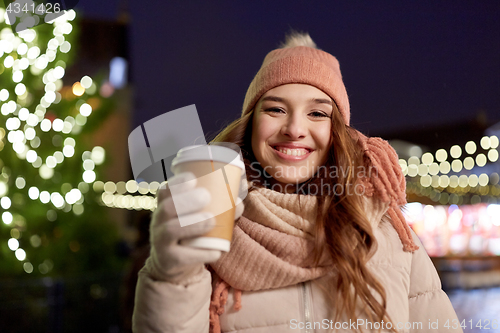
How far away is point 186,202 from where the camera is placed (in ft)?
2.78

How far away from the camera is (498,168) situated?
16859 millimetres

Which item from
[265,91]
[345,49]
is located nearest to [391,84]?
[345,49]

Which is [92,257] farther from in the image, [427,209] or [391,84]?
[427,209]

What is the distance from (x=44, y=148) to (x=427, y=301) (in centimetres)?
421

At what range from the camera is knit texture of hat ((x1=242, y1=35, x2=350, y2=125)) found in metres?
1.47

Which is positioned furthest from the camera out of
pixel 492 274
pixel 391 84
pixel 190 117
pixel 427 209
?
pixel 427 209

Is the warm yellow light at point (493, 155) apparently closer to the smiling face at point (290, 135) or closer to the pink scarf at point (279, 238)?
the pink scarf at point (279, 238)

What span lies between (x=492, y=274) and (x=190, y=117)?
15301 mm

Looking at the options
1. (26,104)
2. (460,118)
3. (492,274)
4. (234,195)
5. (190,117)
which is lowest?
(492,274)

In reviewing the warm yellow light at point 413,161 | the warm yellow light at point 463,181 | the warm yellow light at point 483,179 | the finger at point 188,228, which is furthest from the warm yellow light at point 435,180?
the finger at point 188,228

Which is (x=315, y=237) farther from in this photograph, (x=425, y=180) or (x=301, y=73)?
(x=425, y=180)

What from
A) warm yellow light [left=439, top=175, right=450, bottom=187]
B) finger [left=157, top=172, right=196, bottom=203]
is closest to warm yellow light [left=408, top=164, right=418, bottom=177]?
warm yellow light [left=439, top=175, right=450, bottom=187]

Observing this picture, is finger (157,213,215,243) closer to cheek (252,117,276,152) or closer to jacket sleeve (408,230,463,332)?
cheek (252,117,276,152)

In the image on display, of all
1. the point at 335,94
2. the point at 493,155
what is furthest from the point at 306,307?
the point at 493,155
